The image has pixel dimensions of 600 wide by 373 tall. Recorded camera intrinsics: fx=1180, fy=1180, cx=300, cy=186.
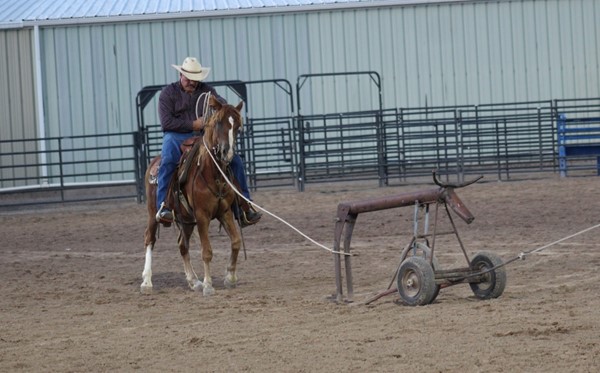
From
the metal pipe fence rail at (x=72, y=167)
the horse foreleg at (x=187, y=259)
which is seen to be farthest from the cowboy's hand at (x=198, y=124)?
the metal pipe fence rail at (x=72, y=167)

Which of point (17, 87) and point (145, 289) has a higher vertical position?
point (17, 87)

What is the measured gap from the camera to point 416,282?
30.6 feet

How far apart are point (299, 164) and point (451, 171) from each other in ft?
10.8

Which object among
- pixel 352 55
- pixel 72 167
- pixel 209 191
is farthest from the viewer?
pixel 352 55

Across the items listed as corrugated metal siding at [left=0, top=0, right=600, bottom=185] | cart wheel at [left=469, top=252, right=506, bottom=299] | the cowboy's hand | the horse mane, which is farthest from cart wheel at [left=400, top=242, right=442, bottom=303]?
corrugated metal siding at [left=0, top=0, right=600, bottom=185]

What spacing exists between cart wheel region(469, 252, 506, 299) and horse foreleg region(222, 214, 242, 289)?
2720 mm

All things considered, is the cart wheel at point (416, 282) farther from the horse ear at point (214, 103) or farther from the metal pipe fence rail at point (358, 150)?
the metal pipe fence rail at point (358, 150)

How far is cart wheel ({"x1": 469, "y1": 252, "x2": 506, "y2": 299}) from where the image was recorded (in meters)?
9.38

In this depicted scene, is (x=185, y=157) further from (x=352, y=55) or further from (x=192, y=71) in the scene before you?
(x=352, y=55)

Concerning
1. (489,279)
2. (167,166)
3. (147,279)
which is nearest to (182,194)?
(167,166)

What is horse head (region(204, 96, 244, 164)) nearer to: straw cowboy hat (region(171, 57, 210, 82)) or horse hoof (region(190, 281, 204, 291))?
straw cowboy hat (region(171, 57, 210, 82))

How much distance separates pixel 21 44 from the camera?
2827cm

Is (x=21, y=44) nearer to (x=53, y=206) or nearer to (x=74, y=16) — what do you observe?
(x=74, y=16)

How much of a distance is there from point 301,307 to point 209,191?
81.8 inches
